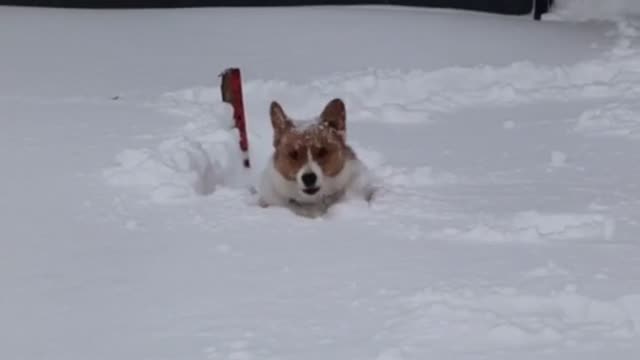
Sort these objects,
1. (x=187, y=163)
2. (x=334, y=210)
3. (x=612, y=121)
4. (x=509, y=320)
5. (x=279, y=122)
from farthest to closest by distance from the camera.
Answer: (x=612, y=121) < (x=187, y=163) < (x=279, y=122) < (x=334, y=210) < (x=509, y=320)

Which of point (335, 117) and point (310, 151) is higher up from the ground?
point (335, 117)

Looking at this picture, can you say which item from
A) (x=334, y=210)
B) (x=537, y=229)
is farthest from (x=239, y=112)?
(x=537, y=229)

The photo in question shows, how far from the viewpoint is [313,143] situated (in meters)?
6.27

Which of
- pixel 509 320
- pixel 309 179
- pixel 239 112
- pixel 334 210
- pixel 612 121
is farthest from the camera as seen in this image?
pixel 612 121

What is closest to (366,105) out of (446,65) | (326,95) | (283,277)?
(326,95)

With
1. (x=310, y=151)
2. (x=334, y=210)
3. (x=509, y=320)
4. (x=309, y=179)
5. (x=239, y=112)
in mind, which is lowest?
(x=509, y=320)

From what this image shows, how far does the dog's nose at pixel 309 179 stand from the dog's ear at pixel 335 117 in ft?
1.36

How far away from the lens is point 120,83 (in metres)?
8.97

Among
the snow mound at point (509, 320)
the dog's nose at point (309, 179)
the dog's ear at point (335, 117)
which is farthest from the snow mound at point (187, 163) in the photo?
the snow mound at point (509, 320)

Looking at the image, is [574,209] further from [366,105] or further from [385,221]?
[366,105]

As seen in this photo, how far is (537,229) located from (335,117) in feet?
5.15

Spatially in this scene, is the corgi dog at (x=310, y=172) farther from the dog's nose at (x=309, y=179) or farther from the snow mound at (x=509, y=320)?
the snow mound at (x=509, y=320)

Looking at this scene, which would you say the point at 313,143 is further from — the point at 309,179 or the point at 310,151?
the point at 309,179

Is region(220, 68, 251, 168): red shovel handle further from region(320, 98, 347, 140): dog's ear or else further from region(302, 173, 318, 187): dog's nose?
region(302, 173, 318, 187): dog's nose
